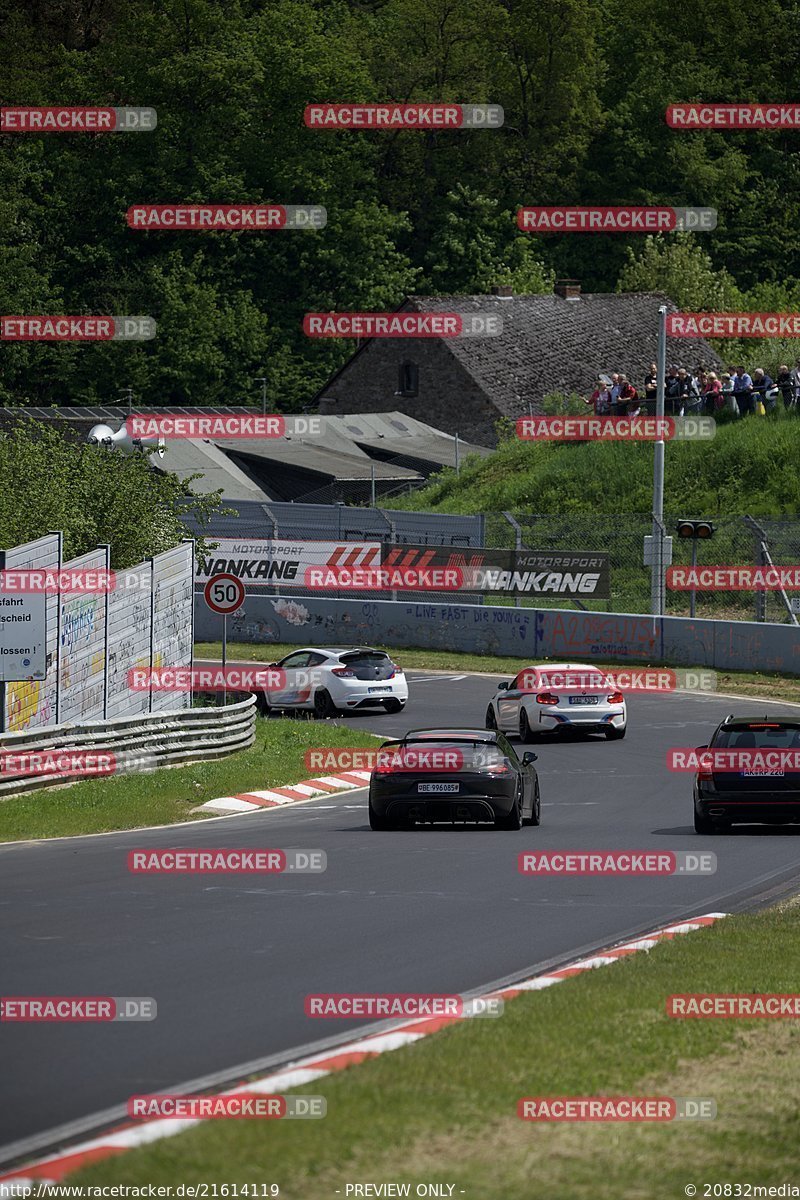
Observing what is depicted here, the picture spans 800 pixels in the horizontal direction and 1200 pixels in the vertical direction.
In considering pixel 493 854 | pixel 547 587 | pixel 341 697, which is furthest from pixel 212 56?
pixel 493 854

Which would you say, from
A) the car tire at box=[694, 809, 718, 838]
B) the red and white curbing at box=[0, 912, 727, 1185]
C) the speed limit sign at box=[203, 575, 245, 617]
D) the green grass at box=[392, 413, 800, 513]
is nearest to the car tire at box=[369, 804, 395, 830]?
the car tire at box=[694, 809, 718, 838]

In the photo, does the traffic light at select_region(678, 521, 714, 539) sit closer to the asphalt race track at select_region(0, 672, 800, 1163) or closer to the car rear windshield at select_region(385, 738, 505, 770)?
the asphalt race track at select_region(0, 672, 800, 1163)

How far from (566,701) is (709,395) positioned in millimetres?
21668

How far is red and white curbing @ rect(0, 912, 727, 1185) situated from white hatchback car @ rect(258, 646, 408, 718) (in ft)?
75.2

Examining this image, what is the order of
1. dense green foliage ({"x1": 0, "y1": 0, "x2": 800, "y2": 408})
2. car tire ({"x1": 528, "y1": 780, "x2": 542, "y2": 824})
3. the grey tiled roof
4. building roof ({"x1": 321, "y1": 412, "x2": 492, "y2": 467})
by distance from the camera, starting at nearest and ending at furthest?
car tire ({"x1": 528, "y1": 780, "x2": 542, "y2": 824}) → building roof ({"x1": 321, "y1": 412, "x2": 492, "y2": 467}) → the grey tiled roof → dense green foliage ({"x1": 0, "y1": 0, "x2": 800, "y2": 408})

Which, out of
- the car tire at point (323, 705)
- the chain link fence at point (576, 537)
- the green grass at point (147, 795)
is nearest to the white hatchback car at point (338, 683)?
the car tire at point (323, 705)

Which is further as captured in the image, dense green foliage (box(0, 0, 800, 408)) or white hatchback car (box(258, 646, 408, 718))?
dense green foliage (box(0, 0, 800, 408))

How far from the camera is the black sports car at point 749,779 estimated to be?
20266mm

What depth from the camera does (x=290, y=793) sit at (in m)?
24.7

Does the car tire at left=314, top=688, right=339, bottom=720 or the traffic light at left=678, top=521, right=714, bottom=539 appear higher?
the traffic light at left=678, top=521, right=714, bottom=539

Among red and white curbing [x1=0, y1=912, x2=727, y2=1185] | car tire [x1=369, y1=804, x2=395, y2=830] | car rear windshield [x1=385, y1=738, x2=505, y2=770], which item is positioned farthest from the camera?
car tire [x1=369, y1=804, x2=395, y2=830]

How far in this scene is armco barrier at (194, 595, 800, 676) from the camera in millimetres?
40062

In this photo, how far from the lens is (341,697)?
3534 centimetres

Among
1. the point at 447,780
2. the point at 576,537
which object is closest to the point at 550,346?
the point at 576,537
